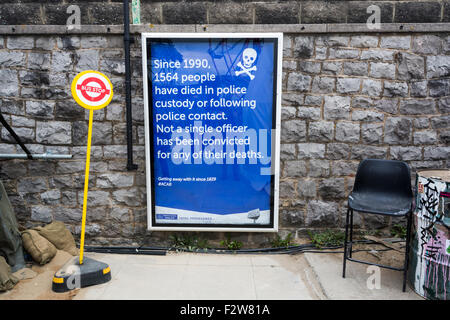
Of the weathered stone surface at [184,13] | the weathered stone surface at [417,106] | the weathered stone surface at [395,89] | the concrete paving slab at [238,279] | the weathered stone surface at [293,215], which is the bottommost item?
the concrete paving slab at [238,279]

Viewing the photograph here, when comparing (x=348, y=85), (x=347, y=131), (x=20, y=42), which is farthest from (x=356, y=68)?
(x=20, y=42)

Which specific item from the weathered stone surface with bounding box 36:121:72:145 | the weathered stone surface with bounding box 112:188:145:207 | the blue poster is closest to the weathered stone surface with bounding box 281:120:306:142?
the blue poster

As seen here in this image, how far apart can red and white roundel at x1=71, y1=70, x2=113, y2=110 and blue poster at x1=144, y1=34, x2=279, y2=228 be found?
66cm

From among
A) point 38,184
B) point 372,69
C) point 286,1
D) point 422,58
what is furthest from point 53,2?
point 422,58

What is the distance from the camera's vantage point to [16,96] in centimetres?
459

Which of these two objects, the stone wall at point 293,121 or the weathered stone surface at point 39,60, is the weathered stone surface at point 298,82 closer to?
the stone wall at point 293,121

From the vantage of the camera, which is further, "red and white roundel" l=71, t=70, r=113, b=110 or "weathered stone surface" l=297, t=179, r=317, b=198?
"weathered stone surface" l=297, t=179, r=317, b=198

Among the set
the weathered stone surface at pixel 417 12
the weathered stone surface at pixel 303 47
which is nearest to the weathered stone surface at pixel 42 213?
the weathered stone surface at pixel 303 47

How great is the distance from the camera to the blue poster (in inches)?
173

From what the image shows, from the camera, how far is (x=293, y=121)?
180 inches

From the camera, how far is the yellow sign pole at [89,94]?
12.4 ft

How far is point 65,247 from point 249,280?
2394mm

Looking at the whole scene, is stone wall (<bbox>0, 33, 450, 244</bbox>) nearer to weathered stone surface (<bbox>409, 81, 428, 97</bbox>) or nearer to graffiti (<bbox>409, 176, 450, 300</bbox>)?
weathered stone surface (<bbox>409, 81, 428, 97</bbox>)

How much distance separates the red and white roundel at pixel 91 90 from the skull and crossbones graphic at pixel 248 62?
5.29ft
